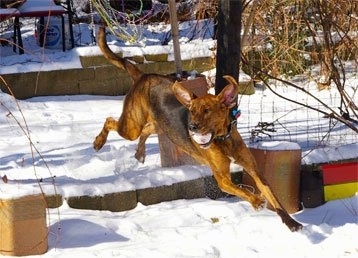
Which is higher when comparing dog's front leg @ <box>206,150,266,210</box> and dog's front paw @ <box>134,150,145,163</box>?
dog's front leg @ <box>206,150,266,210</box>

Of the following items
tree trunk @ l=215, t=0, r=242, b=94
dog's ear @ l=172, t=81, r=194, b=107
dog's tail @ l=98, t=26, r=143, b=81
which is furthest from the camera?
Result: dog's tail @ l=98, t=26, r=143, b=81

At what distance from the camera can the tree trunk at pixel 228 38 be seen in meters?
6.36

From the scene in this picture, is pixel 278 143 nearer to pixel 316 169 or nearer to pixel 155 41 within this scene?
pixel 316 169

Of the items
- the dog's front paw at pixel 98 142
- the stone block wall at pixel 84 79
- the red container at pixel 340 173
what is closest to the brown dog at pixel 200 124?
the dog's front paw at pixel 98 142

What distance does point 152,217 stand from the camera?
5730 millimetres

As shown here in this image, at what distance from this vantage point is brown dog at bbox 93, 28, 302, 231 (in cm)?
509

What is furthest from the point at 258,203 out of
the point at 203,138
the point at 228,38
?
the point at 228,38

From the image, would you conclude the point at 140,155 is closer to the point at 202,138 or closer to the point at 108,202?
the point at 108,202

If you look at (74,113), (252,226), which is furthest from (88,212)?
(74,113)

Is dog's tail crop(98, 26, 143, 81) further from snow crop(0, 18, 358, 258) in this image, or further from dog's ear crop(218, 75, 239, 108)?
dog's ear crop(218, 75, 239, 108)

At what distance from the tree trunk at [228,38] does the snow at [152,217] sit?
775 mm

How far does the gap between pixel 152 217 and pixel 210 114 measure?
1.07 m

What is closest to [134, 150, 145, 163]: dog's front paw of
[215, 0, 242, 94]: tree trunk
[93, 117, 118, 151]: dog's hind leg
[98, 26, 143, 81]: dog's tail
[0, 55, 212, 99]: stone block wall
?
[93, 117, 118, 151]: dog's hind leg

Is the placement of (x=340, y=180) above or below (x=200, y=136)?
below
